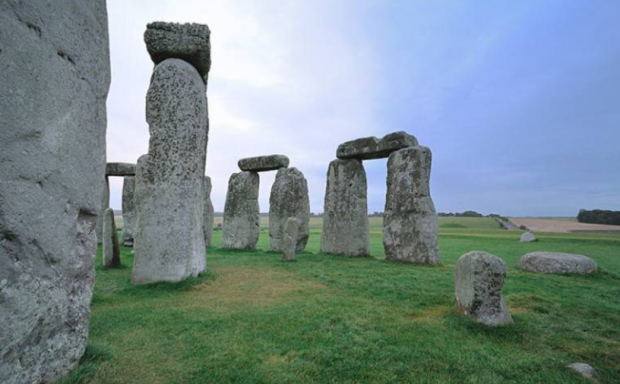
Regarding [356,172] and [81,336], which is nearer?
[81,336]

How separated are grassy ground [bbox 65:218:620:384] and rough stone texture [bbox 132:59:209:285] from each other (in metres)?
0.44

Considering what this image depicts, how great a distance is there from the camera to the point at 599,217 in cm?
2631

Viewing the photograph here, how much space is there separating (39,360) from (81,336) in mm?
399

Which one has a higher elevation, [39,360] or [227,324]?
[39,360]

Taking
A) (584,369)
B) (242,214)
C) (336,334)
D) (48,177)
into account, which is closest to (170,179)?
(48,177)

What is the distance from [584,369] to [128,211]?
15.3 metres

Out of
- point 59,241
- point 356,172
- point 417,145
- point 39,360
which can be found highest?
point 417,145

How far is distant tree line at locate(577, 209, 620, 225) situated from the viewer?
972 inches

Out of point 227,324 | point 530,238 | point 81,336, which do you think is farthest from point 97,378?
point 530,238

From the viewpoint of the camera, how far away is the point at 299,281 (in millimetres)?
6652

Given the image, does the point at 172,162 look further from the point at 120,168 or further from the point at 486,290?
the point at 120,168

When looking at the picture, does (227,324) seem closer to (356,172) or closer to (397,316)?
(397,316)

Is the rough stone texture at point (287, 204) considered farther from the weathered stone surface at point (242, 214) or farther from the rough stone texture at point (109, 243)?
the rough stone texture at point (109, 243)

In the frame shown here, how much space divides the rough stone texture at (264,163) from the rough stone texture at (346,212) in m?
2.27
